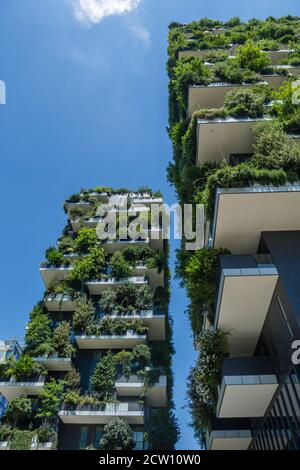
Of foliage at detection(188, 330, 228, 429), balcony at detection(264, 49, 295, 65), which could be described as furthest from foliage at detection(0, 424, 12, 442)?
balcony at detection(264, 49, 295, 65)

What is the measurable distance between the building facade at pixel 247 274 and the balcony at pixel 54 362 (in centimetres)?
1126

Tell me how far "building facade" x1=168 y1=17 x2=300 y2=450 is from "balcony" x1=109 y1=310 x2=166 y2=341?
943cm

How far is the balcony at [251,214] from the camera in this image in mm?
11812

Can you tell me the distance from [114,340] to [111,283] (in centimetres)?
484

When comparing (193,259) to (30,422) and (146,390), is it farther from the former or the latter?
(30,422)

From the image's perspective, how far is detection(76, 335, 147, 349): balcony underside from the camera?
24.5m

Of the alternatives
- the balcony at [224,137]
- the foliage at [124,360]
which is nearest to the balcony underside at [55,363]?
the foliage at [124,360]

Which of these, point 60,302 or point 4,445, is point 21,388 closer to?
point 4,445

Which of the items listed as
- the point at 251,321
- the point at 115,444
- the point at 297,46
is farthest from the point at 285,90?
the point at 115,444

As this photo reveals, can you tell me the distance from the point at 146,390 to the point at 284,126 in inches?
689

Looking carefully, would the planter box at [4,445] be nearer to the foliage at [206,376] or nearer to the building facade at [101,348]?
the building facade at [101,348]

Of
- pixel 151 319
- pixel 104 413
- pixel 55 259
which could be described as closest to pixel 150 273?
pixel 151 319

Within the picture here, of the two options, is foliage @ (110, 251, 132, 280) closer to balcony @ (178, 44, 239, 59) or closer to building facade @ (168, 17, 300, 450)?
building facade @ (168, 17, 300, 450)

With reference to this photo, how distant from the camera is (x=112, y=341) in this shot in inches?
973
